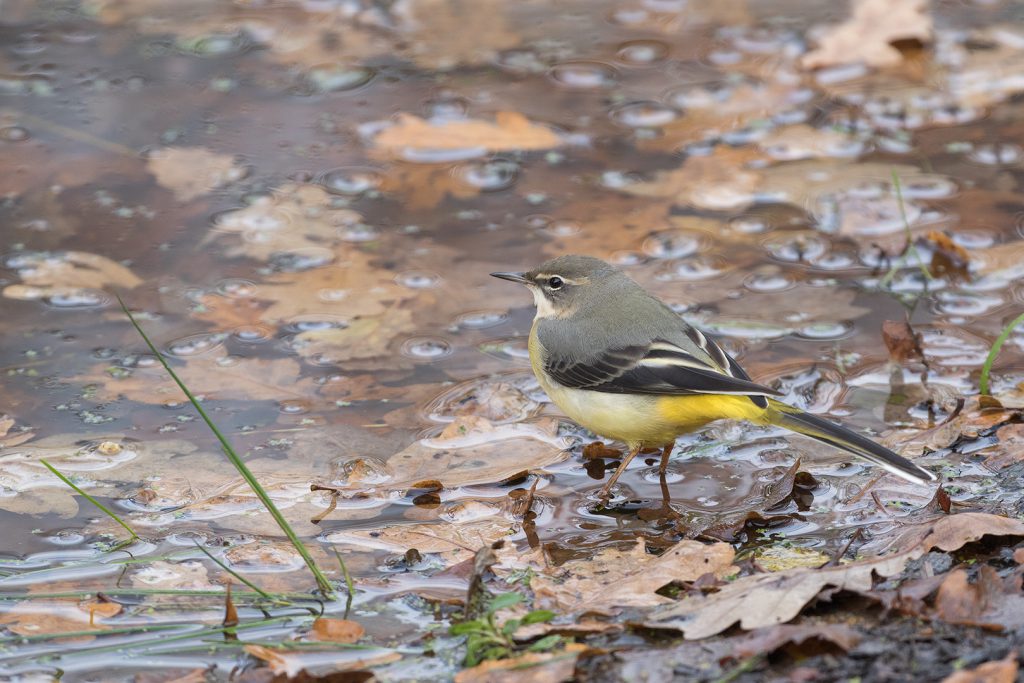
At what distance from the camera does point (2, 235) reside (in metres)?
8.09

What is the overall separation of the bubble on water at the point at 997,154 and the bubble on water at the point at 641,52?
306cm

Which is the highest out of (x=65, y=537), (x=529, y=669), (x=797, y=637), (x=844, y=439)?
(x=797, y=637)

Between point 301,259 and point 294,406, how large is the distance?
5.96 ft

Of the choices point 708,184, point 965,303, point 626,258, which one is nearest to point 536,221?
point 626,258

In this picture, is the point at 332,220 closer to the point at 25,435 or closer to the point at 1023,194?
the point at 25,435

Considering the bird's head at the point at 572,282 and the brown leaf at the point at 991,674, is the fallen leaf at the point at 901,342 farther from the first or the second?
the brown leaf at the point at 991,674

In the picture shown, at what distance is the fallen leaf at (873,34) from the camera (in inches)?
426

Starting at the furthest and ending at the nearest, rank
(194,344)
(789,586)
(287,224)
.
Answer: (287,224) → (194,344) → (789,586)

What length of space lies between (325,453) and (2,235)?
11.9ft

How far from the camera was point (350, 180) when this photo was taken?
29.4 feet

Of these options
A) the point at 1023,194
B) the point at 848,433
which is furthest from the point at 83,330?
the point at 1023,194

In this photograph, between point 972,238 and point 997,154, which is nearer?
point 972,238

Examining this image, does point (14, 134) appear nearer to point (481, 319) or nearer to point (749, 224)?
point (481, 319)

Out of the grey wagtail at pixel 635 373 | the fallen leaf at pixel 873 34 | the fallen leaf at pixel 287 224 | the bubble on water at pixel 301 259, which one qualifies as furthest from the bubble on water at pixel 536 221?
the fallen leaf at pixel 873 34
